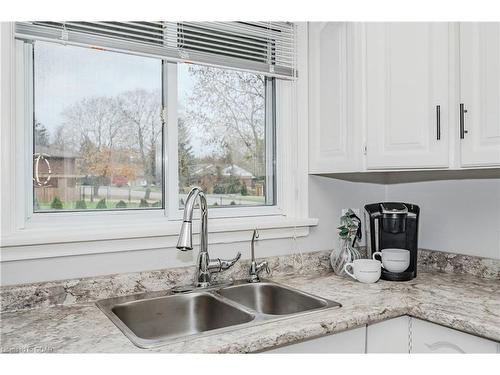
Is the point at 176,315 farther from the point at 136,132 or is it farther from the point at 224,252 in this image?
the point at 136,132

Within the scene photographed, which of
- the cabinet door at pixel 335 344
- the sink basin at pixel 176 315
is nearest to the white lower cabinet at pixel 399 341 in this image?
the cabinet door at pixel 335 344

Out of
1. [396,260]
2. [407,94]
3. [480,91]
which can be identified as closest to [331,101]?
[407,94]

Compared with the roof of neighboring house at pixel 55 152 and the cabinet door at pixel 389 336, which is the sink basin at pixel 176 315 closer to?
the cabinet door at pixel 389 336

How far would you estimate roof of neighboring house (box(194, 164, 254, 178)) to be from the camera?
1904mm

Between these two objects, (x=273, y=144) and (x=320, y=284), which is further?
(x=273, y=144)

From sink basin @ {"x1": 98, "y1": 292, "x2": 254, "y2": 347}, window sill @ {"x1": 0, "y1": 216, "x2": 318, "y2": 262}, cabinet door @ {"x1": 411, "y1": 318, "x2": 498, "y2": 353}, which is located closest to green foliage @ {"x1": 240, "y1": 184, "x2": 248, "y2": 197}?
window sill @ {"x1": 0, "y1": 216, "x2": 318, "y2": 262}

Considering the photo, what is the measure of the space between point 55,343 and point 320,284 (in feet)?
3.45

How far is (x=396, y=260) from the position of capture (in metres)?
1.81

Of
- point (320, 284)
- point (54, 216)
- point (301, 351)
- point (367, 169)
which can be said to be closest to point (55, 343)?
point (54, 216)

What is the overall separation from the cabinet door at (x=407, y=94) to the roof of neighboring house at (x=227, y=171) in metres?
0.59

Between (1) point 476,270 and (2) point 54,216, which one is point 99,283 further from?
(1) point 476,270

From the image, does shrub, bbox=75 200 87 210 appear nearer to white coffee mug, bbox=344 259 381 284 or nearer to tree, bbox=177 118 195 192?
tree, bbox=177 118 195 192

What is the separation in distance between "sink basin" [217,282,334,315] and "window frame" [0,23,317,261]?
22 cm
